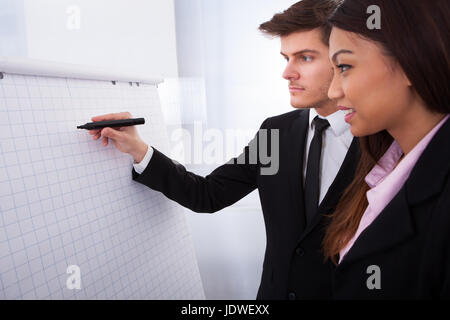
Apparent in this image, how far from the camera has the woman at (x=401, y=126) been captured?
52cm

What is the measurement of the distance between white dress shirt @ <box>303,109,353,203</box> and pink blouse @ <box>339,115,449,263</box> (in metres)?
0.15

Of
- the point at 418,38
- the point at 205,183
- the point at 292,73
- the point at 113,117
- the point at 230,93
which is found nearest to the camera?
the point at 418,38

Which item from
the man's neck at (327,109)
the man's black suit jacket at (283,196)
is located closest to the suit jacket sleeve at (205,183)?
the man's black suit jacket at (283,196)

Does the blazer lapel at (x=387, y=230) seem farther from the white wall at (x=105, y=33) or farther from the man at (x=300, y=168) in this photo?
the white wall at (x=105, y=33)

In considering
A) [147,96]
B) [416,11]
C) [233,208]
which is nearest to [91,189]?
[147,96]

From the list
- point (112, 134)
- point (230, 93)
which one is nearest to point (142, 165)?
point (112, 134)

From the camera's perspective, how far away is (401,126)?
2.01 ft

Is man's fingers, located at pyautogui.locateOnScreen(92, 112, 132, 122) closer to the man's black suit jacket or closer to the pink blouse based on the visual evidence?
the man's black suit jacket

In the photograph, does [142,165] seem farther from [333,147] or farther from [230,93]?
[230,93]

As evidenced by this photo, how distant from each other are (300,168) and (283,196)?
90 mm

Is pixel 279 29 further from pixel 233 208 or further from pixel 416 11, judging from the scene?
pixel 233 208

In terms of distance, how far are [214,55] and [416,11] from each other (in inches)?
53.9

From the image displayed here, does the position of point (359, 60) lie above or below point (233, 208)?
above

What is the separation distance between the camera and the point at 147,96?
105 centimetres
